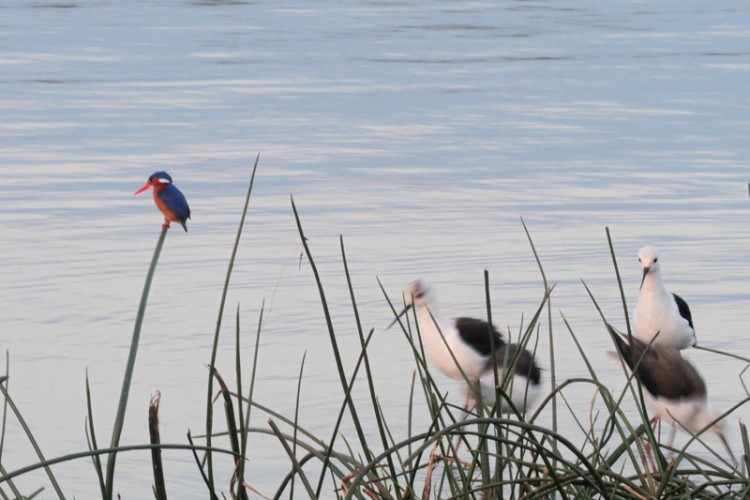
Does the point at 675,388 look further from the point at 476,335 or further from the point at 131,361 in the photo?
the point at 131,361

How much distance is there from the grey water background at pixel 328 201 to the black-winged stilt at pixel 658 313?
0.14 m

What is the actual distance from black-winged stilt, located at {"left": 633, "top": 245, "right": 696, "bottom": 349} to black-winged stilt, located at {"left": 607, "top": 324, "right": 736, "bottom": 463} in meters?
0.60

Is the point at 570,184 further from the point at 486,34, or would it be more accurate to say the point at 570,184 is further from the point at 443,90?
the point at 486,34

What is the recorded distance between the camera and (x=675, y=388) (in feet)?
A: 15.6

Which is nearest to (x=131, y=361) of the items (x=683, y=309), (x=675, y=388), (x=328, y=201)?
(x=675, y=388)

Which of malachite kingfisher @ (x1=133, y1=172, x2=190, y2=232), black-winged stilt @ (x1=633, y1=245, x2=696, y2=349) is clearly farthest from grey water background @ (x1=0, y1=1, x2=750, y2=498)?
malachite kingfisher @ (x1=133, y1=172, x2=190, y2=232)

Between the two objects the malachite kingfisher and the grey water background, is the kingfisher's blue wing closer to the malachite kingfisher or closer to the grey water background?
the malachite kingfisher

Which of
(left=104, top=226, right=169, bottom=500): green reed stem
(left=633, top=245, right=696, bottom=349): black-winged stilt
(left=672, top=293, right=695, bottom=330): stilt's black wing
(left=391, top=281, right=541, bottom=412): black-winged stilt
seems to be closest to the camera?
(left=104, top=226, right=169, bottom=500): green reed stem

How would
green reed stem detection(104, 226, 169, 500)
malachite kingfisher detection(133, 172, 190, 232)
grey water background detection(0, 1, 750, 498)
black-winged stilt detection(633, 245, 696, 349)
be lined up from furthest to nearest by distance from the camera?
black-winged stilt detection(633, 245, 696, 349) → grey water background detection(0, 1, 750, 498) → malachite kingfisher detection(133, 172, 190, 232) → green reed stem detection(104, 226, 169, 500)

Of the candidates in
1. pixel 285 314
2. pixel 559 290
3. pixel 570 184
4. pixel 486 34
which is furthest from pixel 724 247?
pixel 486 34

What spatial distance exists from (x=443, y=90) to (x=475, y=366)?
658cm

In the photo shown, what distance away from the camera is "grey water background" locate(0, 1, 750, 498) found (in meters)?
5.43

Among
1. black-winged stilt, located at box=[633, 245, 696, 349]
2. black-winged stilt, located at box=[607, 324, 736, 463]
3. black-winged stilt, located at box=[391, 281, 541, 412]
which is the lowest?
black-winged stilt, located at box=[607, 324, 736, 463]

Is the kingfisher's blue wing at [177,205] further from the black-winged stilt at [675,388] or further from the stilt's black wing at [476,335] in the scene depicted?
the stilt's black wing at [476,335]
